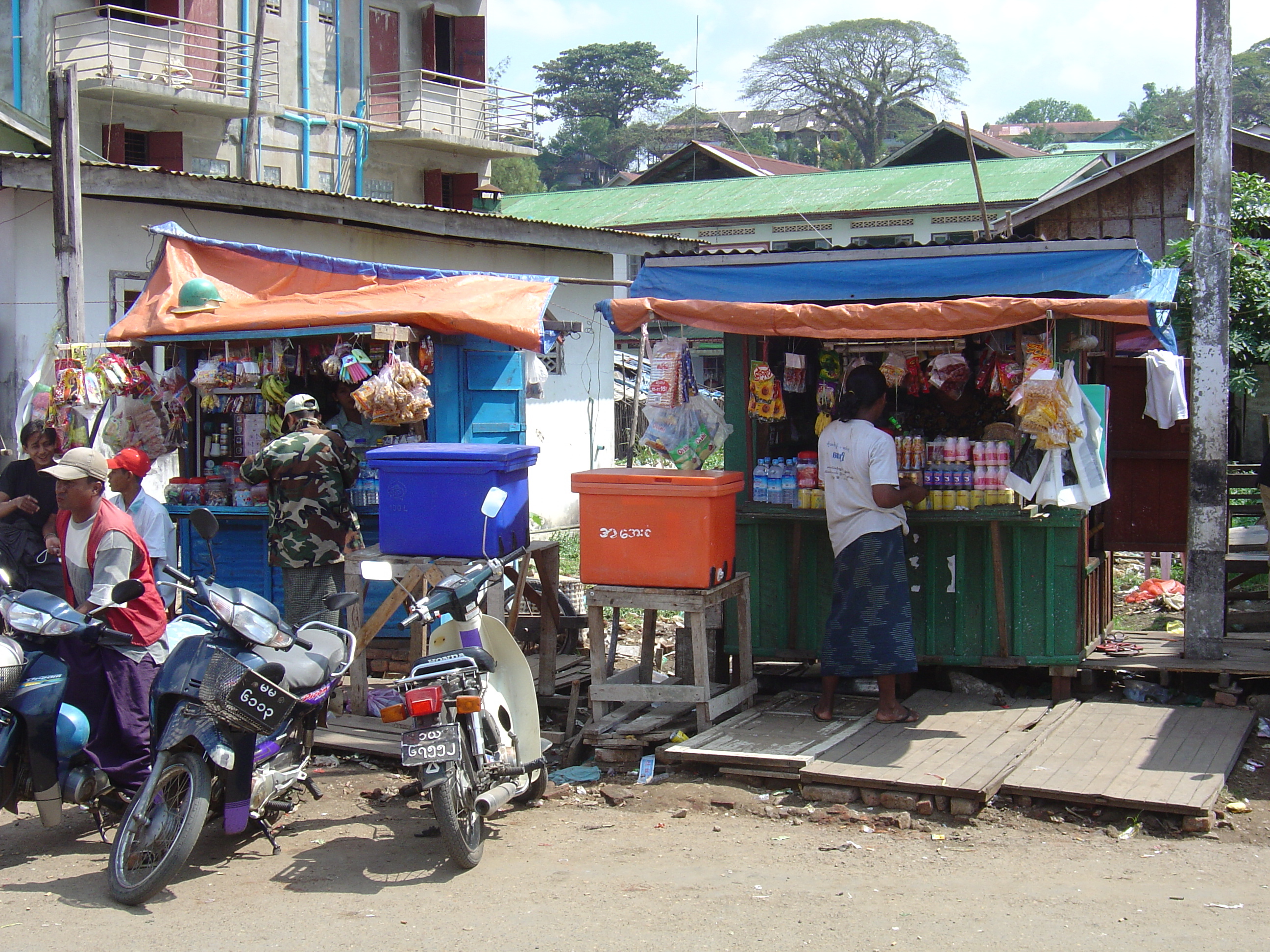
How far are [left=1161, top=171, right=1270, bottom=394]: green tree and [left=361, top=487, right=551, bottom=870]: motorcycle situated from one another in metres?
8.74

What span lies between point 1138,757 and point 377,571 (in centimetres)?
379

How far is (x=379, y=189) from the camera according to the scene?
2497cm

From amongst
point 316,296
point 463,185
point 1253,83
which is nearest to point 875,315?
point 316,296

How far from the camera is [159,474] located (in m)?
11.8

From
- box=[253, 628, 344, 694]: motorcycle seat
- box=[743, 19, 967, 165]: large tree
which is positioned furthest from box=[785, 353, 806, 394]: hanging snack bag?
box=[743, 19, 967, 165]: large tree

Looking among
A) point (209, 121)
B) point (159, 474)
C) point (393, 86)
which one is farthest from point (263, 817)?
point (393, 86)

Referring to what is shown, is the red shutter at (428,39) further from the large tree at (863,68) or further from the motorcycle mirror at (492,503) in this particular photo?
the large tree at (863,68)

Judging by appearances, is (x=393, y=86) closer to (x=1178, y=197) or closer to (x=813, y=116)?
(x=1178, y=197)

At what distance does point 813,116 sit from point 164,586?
197ft

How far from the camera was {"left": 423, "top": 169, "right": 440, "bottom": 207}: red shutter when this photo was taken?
2598 cm

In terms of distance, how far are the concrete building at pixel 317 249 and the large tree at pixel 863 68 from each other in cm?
4539

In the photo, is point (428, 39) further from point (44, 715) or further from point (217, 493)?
point (44, 715)

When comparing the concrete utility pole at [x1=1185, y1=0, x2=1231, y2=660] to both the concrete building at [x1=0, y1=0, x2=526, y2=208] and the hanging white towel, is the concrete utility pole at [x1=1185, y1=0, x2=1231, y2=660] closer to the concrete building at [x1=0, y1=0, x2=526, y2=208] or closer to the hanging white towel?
the hanging white towel

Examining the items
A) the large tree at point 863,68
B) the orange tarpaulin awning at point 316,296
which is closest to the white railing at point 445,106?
the orange tarpaulin awning at point 316,296
